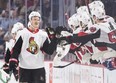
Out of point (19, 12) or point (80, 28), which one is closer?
point (80, 28)

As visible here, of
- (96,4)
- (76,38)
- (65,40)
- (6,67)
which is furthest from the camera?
(6,67)

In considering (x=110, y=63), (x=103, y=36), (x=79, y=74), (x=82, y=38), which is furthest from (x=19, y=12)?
(x=110, y=63)

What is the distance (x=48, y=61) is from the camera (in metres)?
6.65

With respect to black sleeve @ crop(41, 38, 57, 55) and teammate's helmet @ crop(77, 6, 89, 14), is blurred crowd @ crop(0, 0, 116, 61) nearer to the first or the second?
teammate's helmet @ crop(77, 6, 89, 14)

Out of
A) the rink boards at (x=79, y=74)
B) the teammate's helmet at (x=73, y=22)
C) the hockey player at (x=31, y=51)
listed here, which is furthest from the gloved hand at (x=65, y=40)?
the hockey player at (x=31, y=51)

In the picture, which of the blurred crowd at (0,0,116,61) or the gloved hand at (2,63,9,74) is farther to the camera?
the blurred crowd at (0,0,116,61)

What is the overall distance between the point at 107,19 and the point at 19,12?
9.66 ft

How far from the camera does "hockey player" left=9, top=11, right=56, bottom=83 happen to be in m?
4.81

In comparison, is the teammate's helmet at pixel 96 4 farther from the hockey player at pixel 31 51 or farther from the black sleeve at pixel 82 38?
the hockey player at pixel 31 51

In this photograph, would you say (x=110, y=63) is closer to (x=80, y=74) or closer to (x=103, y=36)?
(x=103, y=36)

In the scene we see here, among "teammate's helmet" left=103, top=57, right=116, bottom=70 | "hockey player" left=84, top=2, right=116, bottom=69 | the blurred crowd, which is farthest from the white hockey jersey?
the blurred crowd

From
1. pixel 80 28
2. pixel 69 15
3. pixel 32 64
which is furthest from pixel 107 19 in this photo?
pixel 69 15

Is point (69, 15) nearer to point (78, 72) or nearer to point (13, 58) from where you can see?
point (78, 72)

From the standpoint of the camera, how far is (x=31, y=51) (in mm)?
4828
